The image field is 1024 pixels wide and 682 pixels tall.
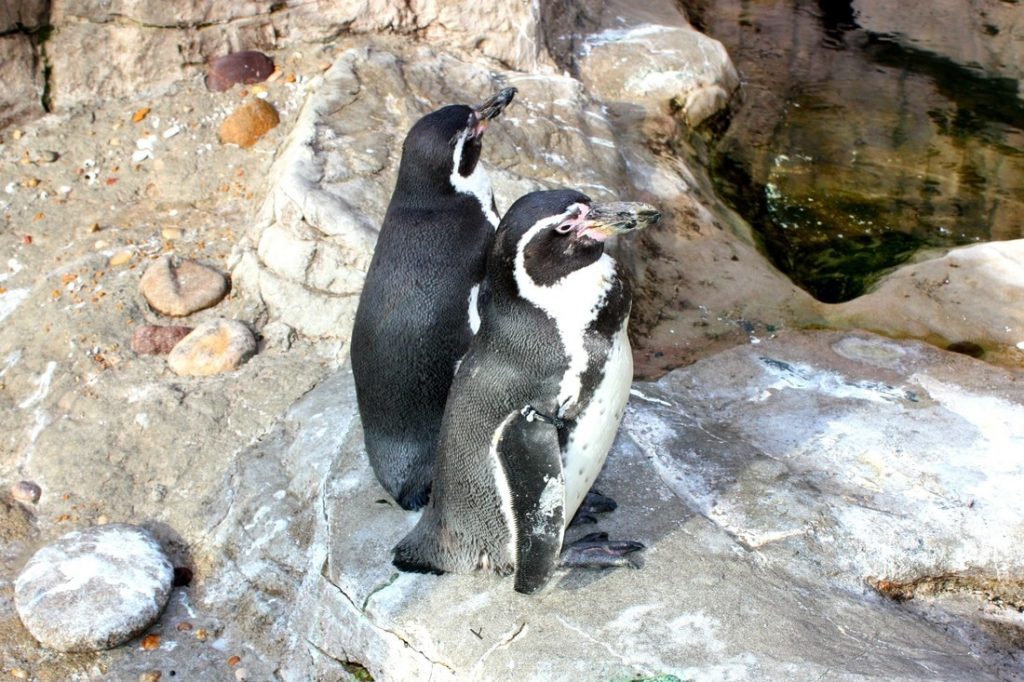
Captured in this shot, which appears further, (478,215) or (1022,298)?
(1022,298)

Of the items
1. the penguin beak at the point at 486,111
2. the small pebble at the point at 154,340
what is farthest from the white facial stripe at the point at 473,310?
the small pebble at the point at 154,340

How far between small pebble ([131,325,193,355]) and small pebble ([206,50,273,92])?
5.25 feet

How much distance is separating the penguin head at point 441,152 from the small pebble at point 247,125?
1942 millimetres

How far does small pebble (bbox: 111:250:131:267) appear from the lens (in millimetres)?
4660

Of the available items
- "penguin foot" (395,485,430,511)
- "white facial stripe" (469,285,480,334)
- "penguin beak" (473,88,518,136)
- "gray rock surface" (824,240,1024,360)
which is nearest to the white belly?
"penguin foot" (395,485,430,511)

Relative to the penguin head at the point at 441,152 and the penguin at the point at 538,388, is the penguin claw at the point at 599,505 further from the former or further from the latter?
the penguin head at the point at 441,152

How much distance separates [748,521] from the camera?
3.17 metres

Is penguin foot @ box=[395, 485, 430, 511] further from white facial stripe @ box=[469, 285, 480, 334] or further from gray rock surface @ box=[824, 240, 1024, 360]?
gray rock surface @ box=[824, 240, 1024, 360]

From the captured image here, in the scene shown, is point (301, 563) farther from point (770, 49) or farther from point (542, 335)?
point (770, 49)

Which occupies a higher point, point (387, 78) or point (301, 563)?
point (387, 78)

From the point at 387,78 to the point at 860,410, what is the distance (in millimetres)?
2700

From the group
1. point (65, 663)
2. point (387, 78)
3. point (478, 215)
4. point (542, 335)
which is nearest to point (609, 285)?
point (542, 335)

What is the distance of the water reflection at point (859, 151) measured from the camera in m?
5.71

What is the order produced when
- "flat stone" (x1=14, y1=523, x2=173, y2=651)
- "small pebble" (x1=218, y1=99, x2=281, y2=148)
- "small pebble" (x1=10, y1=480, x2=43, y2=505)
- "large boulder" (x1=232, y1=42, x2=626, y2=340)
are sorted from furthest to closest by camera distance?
1. "small pebble" (x1=218, y1=99, x2=281, y2=148)
2. "large boulder" (x1=232, y1=42, x2=626, y2=340)
3. "small pebble" (x1=10, y1=480, x2=43, y2=505)
4. "flat stone" (x1=14, y1=523, x2=173, y2=651)
